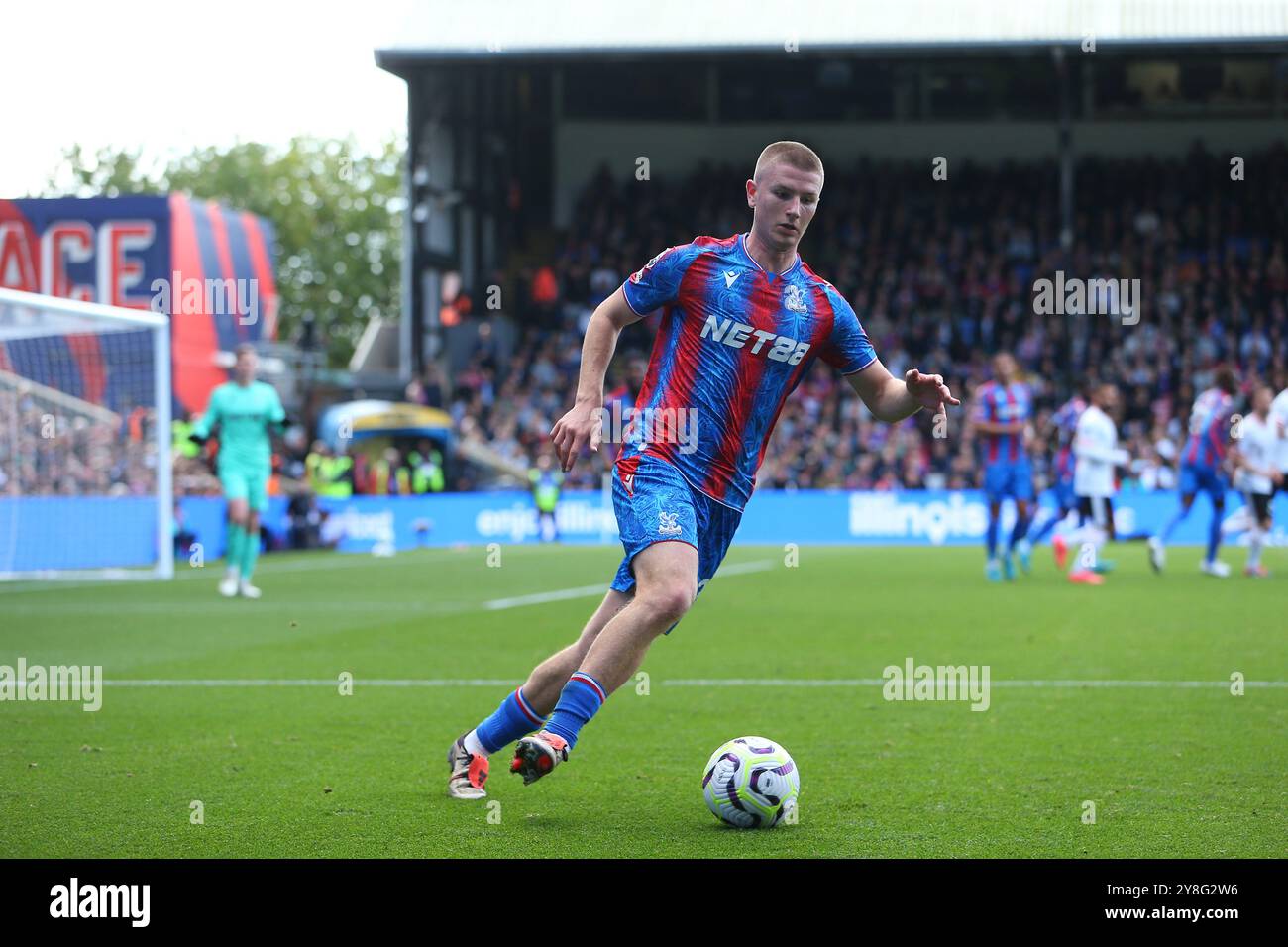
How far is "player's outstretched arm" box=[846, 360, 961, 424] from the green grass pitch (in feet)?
4.39

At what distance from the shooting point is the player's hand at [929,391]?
528 cm

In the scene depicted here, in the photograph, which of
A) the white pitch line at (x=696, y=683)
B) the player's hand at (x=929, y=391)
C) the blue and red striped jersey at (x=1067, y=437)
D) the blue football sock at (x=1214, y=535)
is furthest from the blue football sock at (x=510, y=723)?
the blue and red striped jersey at (x=1067, y=437)

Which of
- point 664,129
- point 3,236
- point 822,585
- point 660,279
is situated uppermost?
point 664,129

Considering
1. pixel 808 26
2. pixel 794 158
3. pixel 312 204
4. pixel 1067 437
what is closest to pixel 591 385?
pixel 794 158

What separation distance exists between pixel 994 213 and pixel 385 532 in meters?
16.9

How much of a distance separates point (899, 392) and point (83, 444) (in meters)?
16.8

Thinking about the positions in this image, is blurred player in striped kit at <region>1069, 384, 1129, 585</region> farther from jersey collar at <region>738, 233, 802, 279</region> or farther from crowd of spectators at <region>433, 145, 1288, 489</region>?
jersey collar at <region>738, 233, 802, 279</region>

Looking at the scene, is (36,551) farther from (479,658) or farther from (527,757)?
(527,757)

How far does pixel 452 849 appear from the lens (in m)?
4.77

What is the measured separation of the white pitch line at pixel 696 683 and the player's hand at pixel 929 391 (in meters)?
3.81

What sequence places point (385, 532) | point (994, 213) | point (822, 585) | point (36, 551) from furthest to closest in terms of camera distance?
point (994, 213) → point (385, 532) → point (36, 551) → point (822, 585)

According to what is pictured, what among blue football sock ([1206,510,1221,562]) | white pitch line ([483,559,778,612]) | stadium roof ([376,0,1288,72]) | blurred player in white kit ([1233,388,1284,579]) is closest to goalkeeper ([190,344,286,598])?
white pitch line ([483,559,778,612])

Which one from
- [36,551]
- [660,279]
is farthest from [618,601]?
[36,551]

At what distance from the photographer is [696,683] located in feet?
30.1
